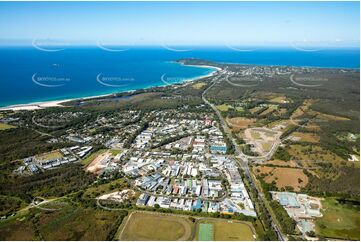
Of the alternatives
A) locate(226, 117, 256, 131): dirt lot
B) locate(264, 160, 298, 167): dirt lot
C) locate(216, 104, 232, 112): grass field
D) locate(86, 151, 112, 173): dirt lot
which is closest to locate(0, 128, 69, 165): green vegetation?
locate(86, 151, 112, 173): dirt lot

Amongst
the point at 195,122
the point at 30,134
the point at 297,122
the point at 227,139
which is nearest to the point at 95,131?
the point at 30,134

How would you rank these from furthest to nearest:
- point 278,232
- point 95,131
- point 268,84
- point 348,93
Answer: point 268,84
point 348,93
point 95,131
point 278,232

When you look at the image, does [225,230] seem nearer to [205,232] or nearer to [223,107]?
[205,232]

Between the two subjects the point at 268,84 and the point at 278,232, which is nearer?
the point at 278,232

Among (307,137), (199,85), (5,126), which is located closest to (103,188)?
(5,126)

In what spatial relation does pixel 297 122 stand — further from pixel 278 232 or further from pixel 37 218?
pixel 37 218

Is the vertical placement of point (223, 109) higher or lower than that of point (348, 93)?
lower
